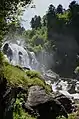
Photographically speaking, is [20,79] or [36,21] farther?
[36,21]

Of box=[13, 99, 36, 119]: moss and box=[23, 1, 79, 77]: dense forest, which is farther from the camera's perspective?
box=[23, 1, 79, 77]: dense forest

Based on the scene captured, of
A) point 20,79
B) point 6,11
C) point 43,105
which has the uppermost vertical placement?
point 6,11

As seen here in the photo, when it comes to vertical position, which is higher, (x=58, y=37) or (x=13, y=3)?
(x=13, y=3)

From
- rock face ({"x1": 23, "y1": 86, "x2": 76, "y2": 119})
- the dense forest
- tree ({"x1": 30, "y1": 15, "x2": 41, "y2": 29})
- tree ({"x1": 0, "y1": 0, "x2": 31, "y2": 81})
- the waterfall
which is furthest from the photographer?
tree ({"x1": 30, "y1": 15, "x2": 41, "y2": 29})

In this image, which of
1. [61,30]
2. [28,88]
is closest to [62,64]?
[61,30]

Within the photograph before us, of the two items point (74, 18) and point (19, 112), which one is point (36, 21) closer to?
point (74, 18)

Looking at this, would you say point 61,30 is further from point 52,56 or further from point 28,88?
point 28,88

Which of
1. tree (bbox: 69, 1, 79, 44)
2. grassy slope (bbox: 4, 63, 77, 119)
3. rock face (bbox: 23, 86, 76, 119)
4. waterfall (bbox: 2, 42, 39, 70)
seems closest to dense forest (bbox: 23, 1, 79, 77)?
tree (bbox: 69, 1, 79, 44)

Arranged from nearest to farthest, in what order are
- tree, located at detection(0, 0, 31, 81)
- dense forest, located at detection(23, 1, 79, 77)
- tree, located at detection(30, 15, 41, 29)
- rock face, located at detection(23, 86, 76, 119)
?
tree, located at detection(0, 0, 31, 81), rock face, located at detection(23, 86, 76, 119), dense forest, located at detection(23, 1, 79, 77), tree, located at detection(30, 15, 41, 29)

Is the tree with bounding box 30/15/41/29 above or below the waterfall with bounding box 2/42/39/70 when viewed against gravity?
above

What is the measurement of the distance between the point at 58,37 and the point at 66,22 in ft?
13.5

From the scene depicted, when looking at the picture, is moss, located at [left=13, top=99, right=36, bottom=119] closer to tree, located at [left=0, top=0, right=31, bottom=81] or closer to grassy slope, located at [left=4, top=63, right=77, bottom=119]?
grassy slope, located at [left=4, top=63, right=77, bottom=119]

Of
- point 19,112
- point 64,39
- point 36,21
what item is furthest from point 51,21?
point 19,112

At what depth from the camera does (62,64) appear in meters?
68.5
